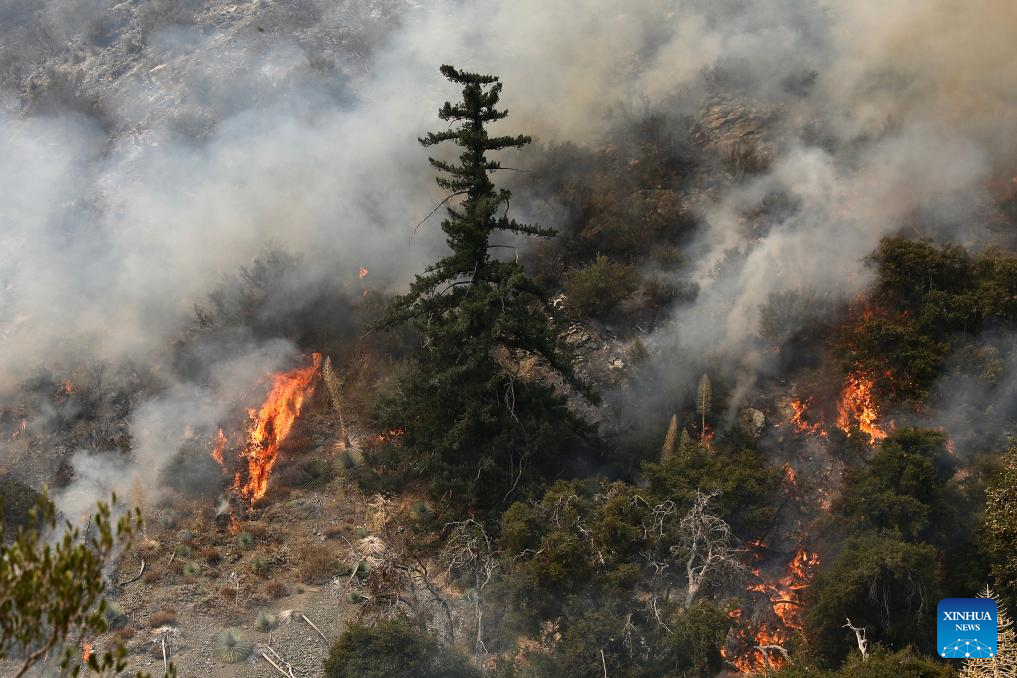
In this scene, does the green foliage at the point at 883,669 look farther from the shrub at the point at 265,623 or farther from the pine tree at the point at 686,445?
the shrub at the point at 265,623

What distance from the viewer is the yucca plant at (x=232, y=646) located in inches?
525

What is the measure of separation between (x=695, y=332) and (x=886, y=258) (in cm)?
389

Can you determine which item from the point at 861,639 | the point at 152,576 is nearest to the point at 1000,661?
the point at 861,639

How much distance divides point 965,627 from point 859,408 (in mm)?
4507

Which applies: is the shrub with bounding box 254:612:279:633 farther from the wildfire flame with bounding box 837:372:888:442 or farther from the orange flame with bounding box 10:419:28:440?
the wildfire flame with bounding box 837:372:888:442

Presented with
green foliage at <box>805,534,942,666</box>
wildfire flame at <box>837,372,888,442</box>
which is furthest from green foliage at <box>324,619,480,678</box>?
wildfire flame at <box>837,372,888,442</box>

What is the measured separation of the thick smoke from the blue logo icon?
18.6 feet

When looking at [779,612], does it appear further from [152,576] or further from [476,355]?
[152,576]

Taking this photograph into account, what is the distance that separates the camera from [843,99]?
21.2 meters

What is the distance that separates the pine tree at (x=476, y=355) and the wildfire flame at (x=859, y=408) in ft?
15.5

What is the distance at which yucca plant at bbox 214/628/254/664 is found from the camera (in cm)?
1334

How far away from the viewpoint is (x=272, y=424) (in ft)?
59.6

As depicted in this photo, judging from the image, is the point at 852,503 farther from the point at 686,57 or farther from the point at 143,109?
the point at 143,109

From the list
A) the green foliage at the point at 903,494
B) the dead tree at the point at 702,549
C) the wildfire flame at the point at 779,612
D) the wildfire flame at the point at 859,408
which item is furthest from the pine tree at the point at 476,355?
the green foliage at the point at 903,494
